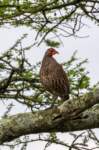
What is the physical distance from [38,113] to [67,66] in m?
3.89

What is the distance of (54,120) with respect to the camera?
441 centimetres

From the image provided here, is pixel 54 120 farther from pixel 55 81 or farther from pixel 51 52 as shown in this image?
pixel 51 52

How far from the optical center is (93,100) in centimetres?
431

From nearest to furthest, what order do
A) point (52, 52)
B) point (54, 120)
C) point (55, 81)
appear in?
point (54, 120) → point (55, 81) → point (52, 52)

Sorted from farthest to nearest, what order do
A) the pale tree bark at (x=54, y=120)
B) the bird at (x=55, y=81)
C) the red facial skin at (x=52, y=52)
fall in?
the red facial skin at (x=52, y=52), the bird at (x=55, y=81), the pale tree bark at (x=54, y=120)

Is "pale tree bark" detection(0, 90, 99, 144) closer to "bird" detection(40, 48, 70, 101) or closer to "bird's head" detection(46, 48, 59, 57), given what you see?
"bird" detection(40, 48, 70, 101)

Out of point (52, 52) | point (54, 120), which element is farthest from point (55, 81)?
point (54, 120)

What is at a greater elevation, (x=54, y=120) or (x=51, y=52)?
(x=51, y=52)

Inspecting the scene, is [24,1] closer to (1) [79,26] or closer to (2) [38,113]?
(1) [79,26]

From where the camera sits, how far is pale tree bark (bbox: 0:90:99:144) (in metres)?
4.31

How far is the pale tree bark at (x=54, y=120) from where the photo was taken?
170 inches

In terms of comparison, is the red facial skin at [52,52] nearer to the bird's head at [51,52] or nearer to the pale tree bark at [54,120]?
the bird's head at [51,52]

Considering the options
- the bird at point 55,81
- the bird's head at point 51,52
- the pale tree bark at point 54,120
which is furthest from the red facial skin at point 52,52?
the pale tree bark at point 54,120

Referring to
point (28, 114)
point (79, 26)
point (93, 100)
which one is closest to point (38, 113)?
point (28, 114)
